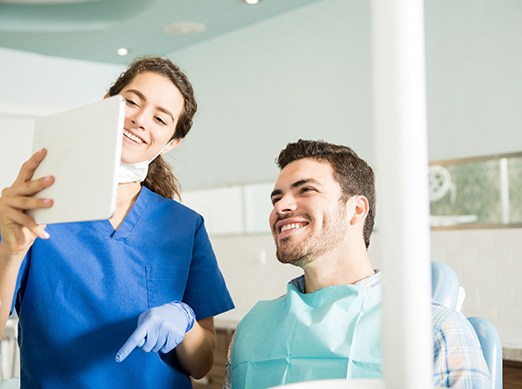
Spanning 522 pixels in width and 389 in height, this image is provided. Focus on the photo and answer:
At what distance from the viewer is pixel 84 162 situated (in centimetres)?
82

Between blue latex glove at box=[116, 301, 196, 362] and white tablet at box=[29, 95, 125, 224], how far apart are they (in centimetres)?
35

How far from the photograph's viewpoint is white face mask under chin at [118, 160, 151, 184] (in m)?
1.39

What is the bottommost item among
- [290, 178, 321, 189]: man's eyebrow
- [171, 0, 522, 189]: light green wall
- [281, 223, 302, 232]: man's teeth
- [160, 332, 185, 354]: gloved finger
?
[160, 332, 185, 354]: gloved finger

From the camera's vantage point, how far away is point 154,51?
5402 mm

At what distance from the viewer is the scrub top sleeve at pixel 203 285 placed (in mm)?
1456

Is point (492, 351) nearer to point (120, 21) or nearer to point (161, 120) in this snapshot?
point (161, 120)

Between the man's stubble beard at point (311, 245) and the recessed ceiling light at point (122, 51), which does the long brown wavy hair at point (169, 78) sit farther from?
the recessed ceiling light at point (122, 51)

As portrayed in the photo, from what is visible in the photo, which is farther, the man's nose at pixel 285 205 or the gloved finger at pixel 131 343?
the man's nose at pixel 285 205

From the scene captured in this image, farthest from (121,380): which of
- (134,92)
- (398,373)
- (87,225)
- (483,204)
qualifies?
(483,204)

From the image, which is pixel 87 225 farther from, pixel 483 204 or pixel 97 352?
pixel 483 204

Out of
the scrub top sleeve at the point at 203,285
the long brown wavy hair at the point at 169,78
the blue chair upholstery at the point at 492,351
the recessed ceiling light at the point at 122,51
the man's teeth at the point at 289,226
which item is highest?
the recessed ceiling light at the point at 122,51

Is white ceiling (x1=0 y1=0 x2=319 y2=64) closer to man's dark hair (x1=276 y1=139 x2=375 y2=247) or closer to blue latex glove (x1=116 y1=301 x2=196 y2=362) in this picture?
man's dark hair (x1=276 y1=139 x2=375 y2=247)

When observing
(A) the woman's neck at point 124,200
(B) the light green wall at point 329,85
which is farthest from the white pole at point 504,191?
(A) the woman's neck at point 124,200

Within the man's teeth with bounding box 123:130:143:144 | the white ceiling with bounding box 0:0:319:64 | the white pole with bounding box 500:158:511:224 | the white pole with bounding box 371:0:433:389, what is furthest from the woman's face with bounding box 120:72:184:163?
the white ceiling with bounding box 0:0:319:64
